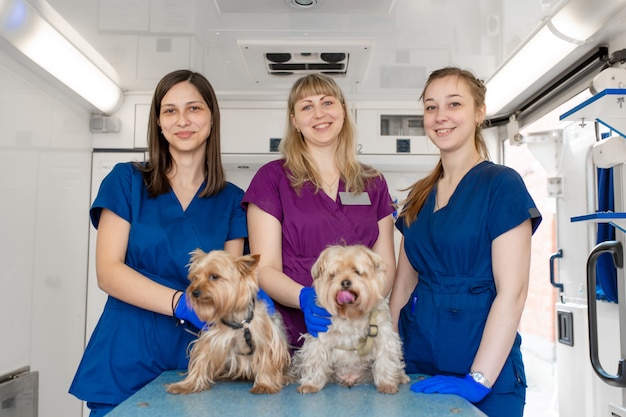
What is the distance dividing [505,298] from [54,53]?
9.61ft

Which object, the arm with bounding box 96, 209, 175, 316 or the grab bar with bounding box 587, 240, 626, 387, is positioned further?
the grab bar with bounding box 587, 240, 626, 387

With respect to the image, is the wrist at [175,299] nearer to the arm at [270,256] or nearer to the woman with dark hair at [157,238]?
the woman with dark hair at [157,238]

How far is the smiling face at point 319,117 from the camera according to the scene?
8.48ft

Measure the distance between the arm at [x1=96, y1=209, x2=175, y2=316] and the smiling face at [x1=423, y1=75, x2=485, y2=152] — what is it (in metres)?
1.34

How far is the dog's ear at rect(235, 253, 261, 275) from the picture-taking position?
2088mm

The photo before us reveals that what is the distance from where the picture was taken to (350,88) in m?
4.44

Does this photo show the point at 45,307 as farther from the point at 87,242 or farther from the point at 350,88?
the point at 350,88

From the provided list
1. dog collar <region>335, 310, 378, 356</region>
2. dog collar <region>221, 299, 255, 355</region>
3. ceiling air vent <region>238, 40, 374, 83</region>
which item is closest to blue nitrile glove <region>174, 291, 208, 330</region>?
dog collar <region>221, 299, 255, 355</region>

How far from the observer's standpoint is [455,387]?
2.01 m

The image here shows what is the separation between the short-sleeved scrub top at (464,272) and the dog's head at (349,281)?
29 centimetres

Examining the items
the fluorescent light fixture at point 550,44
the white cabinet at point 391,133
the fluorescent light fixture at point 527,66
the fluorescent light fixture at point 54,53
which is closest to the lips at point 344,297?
the fluorescent light fixture at point 550,44

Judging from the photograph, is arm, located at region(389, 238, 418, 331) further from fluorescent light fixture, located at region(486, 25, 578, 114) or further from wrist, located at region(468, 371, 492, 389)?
fluorescent light fixture, located at region(486, 25, 578, 114)

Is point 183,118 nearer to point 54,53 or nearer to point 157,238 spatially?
point 157,238

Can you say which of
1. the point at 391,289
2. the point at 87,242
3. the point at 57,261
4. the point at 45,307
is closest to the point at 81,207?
the point at 87,242
